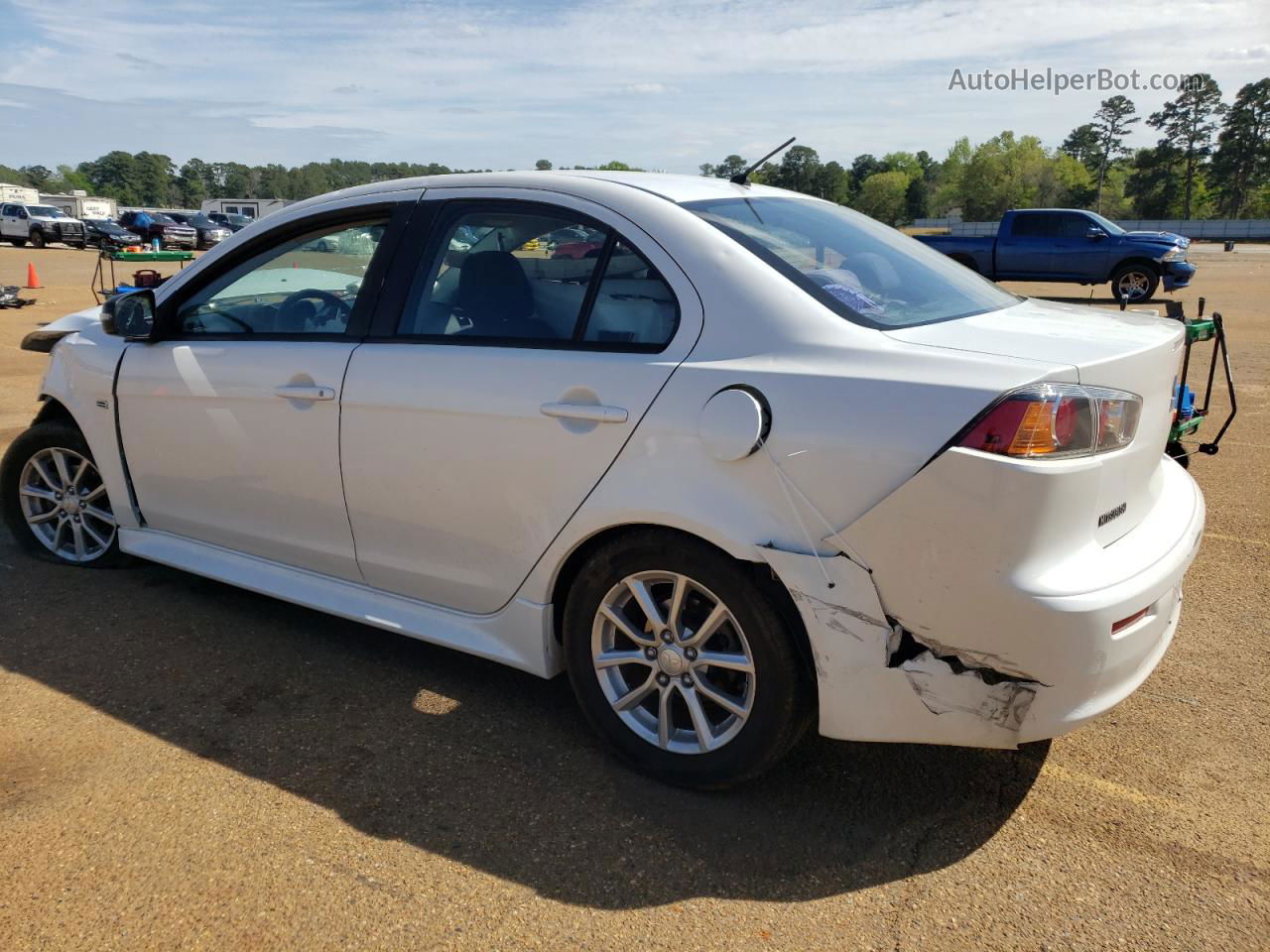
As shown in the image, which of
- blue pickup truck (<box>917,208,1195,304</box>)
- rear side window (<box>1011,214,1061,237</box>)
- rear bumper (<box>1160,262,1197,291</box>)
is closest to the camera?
rear bumper (<box>1160,262,1197,291</box>)

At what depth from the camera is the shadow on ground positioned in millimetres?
2674

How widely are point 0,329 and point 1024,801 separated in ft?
48.4

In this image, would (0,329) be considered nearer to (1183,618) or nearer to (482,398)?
(482,398)

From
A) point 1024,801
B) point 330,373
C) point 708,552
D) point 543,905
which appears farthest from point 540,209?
point 1024,801

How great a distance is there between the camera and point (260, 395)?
3617 mm

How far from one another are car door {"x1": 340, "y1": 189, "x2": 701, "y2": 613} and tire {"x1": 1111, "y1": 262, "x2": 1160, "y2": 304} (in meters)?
18.8

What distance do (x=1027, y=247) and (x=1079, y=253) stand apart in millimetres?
954

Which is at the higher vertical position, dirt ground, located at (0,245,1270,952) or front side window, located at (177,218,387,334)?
front side window, located at (177,218,387,334)

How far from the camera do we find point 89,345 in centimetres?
430

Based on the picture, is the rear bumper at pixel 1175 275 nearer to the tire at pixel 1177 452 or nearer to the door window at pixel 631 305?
the tire at pixel 1177 452

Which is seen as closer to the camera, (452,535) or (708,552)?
(708,552)

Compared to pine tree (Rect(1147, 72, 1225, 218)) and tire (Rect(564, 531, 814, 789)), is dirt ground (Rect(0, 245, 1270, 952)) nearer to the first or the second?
tire (Rect(564, 531, 814, 789))

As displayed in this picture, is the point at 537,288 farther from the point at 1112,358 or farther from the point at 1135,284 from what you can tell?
the point at 1135,284

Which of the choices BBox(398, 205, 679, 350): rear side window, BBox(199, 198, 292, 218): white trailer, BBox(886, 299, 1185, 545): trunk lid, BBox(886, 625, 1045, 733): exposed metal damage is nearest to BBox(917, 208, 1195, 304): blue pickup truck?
BBox(886, 299, 1185, 545): trunk lid
